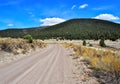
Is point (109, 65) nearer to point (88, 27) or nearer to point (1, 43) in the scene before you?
point (1, 43)

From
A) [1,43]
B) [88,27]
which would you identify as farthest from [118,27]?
[1,43]

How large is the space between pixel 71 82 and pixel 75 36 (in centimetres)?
14318

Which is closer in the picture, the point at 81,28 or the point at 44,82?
the point at 44,82

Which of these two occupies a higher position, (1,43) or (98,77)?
(1,43)

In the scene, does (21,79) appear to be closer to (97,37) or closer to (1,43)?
(1,43)

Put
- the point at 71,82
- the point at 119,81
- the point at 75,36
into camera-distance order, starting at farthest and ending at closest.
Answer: the point at 75,36 → the point at 71,82 → the point at 119,81

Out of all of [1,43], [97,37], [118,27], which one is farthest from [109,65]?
[118,27]

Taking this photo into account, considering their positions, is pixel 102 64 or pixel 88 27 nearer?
pixel 102 64

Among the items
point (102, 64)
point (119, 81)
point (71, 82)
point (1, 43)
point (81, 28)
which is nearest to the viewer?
point (119, 81)

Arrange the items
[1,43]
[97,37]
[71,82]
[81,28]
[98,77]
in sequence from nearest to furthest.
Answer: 1. [71,82]
2. [98,77]
3. [1,43]
4. [97,37]
5. [81,28]

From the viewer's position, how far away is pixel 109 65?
11586mm

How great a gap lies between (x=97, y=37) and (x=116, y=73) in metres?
129

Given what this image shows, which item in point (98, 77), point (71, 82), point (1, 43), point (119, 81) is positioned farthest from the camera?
point (1, 43)

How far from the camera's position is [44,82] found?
966 cm
